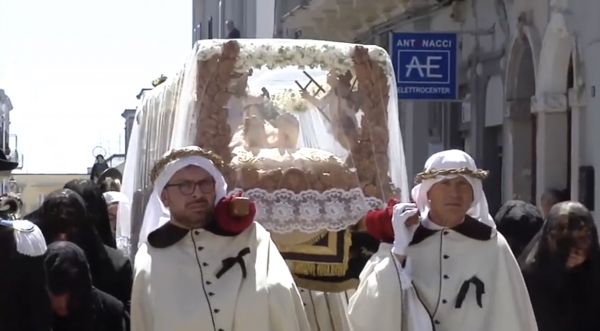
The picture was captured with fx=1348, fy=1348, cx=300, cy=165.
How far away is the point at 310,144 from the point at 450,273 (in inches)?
82.3

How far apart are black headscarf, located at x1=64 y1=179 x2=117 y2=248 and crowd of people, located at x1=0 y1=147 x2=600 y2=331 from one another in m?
0.74

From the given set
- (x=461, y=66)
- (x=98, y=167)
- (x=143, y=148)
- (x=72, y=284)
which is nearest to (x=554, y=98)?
(x=461, y=66)

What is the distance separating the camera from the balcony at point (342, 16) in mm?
22638

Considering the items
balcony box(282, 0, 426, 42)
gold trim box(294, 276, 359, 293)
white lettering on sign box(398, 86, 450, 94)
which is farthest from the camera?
balcony box(282, 0, 426, 42)

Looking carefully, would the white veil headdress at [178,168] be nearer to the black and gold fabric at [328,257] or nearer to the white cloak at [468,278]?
the white cloak at [468,278]

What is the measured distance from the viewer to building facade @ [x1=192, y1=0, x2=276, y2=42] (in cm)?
3528

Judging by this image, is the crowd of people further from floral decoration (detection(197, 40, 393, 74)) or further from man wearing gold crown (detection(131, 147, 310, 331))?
floral decoration (detection(197, 40, 393, 74))

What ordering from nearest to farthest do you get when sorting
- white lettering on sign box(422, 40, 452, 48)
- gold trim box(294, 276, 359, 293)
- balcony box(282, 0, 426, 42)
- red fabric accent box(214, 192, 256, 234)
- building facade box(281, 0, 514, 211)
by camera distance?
red fabric accent box(214, 192, 256, 234) < gold trim box(294, 276, 359, 293) < white lettering on sign box(422, 40, 452, 48) < building facade box(281, 0, 514, 211) < balcony box(282, 0, 426, 42)

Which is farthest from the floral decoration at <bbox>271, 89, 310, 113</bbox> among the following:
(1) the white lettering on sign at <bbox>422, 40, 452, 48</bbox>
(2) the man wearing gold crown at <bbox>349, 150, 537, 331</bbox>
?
(1) the white lettering on sign at <bbox>422, 40, 452, 48</bbox>

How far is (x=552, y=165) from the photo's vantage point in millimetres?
15508

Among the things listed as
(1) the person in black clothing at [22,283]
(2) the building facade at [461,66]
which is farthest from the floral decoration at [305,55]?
(2) the building facade at [461,66]

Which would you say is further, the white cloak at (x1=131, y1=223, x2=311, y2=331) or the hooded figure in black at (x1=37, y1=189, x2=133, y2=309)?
the hooded figure in black at (x1=37, y1=189, x2=133, y2=309)

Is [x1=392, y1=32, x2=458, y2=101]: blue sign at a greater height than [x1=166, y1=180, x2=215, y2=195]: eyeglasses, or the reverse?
[x1=392, y1=32, x2=458, y2=101]: blue sign

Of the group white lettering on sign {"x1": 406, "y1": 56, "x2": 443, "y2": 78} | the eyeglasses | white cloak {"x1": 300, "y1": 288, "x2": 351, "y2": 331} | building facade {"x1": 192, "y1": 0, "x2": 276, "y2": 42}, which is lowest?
white cloak {"x1": 300, "y1": 288, "x2": 351, "y2": 331}
